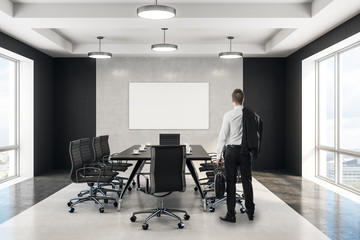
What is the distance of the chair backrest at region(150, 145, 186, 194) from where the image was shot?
14.2ft

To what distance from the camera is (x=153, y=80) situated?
30.9 feet

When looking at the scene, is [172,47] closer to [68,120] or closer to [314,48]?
[314,48]

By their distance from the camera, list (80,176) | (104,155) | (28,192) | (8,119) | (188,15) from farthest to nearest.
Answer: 1. (8,119)
2. (104,155)
3. (28,192)
4. (188,15)
5. (80,176)

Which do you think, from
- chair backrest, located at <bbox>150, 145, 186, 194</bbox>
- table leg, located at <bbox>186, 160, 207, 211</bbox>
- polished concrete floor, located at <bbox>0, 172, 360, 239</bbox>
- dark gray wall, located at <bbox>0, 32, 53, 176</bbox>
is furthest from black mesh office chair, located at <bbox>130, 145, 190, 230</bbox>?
dark gray wall, located at <bbox>0, 32, 53, 176</bbox>

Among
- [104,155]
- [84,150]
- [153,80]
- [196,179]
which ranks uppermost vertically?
[153,80]

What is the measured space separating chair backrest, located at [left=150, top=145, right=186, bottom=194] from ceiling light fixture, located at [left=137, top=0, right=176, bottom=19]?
1.76m

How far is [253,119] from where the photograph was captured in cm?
450

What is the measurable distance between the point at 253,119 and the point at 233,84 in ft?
16.6

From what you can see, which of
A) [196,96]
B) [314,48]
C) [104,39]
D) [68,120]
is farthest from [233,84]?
[68,120]

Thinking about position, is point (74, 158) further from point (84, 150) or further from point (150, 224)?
point (150, 224)

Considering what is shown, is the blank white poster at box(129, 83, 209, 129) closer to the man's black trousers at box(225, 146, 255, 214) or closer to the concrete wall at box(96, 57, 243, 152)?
the concrete wall at box(96, 57, 243, 152)

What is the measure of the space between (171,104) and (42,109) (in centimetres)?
325

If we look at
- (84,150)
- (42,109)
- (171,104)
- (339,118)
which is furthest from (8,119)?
(339,118)

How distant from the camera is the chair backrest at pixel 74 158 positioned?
5.19m
